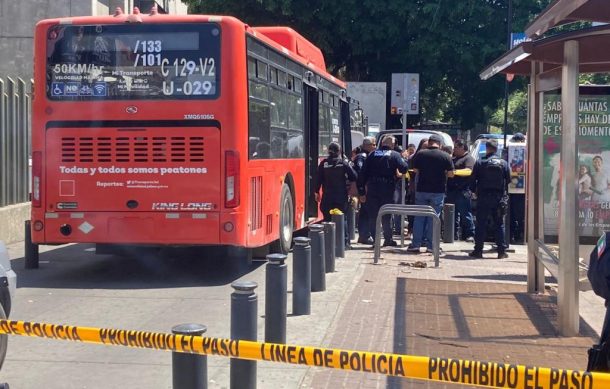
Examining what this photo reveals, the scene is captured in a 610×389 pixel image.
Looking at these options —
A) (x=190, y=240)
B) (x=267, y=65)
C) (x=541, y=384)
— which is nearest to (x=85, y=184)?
(x=190, y=240)

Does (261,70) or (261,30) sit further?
(261,30)

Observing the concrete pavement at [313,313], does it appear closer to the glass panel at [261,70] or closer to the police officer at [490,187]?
the police officer at [490,187]

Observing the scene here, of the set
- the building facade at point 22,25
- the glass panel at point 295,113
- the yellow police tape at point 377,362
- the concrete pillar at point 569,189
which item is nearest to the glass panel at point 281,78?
the glass panel at point 295,113

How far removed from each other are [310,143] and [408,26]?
17.0 metres

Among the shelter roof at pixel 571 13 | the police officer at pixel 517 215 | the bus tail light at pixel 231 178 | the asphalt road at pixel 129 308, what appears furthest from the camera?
the police officer at pixel 517 215

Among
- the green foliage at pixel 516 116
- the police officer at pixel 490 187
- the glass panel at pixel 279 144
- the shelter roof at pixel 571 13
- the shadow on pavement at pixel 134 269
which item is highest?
the green foliage at pixel 516 116

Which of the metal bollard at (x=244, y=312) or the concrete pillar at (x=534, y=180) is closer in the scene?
the metal bollard at (x=244, y=312)

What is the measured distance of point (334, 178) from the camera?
1555 centimetres

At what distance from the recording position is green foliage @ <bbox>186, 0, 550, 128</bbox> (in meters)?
31.5

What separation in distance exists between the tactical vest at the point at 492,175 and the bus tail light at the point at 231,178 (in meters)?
4.65

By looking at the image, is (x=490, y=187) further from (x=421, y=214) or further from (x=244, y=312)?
(x=244, y=312)

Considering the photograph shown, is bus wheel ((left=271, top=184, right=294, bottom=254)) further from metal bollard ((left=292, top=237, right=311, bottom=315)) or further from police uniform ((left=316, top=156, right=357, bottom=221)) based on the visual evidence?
metal bollard ((left=292, top=237, right=311, bottom=315))

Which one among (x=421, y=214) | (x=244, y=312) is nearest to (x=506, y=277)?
(x=421, y=214)

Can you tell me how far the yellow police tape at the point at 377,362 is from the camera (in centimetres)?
384
